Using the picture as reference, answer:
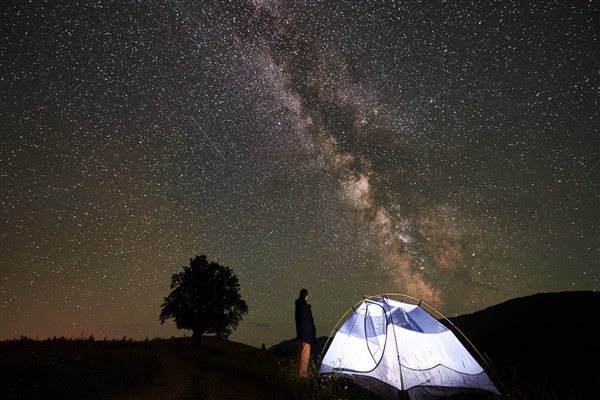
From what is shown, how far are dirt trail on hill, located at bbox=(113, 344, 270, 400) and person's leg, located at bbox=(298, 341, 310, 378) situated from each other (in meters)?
1.09

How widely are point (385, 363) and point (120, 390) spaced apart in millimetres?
6573

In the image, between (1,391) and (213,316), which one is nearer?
(1,391)

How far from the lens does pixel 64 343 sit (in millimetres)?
14430

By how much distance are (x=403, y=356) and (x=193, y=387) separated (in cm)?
656

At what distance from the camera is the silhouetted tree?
1043 inches

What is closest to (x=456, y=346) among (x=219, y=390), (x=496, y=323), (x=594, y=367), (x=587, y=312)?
(x=219, y=390)

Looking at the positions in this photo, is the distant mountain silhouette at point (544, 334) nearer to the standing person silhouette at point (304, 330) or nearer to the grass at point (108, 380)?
the grass at point (108, 380)

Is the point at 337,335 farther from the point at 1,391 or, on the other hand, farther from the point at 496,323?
the point at 496,323

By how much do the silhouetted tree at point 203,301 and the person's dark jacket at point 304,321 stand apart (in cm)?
1790

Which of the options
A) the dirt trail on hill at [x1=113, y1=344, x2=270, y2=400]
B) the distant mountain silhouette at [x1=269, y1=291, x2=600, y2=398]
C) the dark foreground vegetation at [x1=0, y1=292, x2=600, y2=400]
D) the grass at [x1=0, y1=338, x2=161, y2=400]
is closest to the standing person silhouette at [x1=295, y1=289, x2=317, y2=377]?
the dark foreground vegetation at [x1=0, y1=292, x2=600, y2=400]

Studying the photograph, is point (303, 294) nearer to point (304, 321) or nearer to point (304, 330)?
point (304, 321)

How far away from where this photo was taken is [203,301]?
88.3ft

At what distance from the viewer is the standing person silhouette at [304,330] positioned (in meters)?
10.3

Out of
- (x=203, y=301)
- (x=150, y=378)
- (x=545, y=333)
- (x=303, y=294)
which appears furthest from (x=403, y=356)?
(x=545, y=333)
